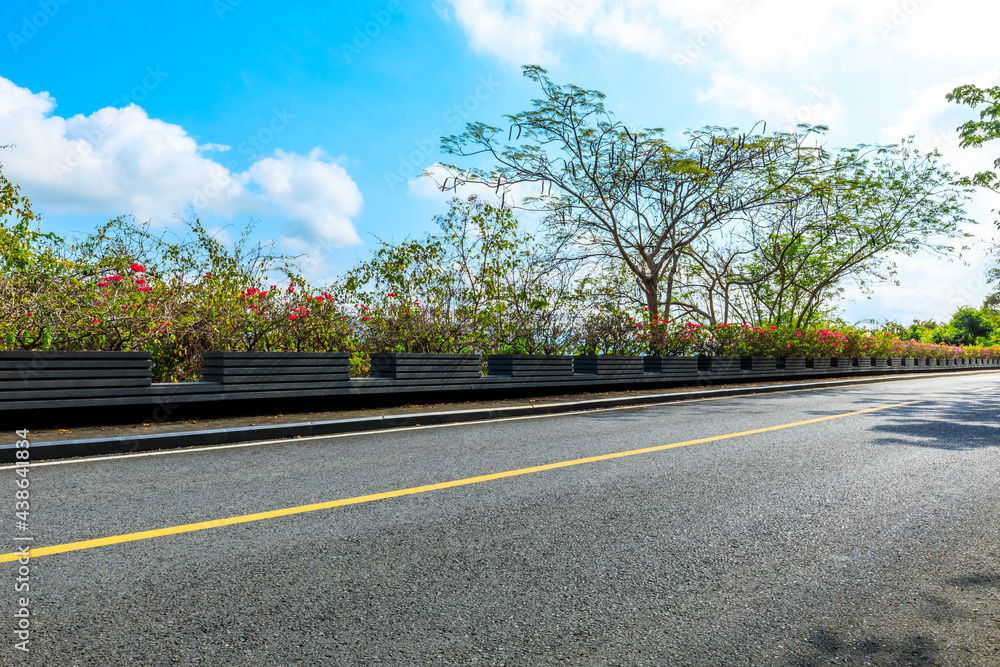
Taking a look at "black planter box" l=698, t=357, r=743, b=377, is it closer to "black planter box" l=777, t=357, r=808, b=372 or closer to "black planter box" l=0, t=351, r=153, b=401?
"black planter box" l=777, t=357, r=808, b=372

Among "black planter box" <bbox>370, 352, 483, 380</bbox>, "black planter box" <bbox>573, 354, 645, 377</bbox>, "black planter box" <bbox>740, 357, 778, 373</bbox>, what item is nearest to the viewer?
"black planter box" <bbox>370, 352, 483, 380</bbox>

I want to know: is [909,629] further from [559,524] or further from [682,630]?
[559,524]

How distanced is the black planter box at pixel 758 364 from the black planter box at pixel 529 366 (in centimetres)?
850

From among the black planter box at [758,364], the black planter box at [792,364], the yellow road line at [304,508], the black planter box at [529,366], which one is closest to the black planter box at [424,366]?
the black planter box at [529,366]

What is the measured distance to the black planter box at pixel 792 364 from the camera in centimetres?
2159

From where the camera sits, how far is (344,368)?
9.80 meters

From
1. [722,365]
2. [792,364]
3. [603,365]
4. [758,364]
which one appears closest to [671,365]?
[603,365]

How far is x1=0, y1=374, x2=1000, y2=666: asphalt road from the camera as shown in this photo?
2.73 metres

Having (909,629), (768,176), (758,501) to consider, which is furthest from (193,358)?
(768,176)

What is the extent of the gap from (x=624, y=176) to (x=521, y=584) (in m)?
18.4

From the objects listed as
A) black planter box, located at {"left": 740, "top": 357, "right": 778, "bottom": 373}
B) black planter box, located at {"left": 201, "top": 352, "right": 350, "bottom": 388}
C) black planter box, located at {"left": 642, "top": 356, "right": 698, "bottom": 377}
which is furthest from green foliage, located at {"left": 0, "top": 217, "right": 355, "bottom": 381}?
black planter box, located at {"left": 740, "top": 357, "right": 778, "bottom": 373}

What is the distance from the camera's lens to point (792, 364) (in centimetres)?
2236

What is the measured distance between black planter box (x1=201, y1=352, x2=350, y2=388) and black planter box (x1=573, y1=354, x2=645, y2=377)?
5.86 meters

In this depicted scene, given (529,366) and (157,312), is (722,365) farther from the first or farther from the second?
(157,312)
